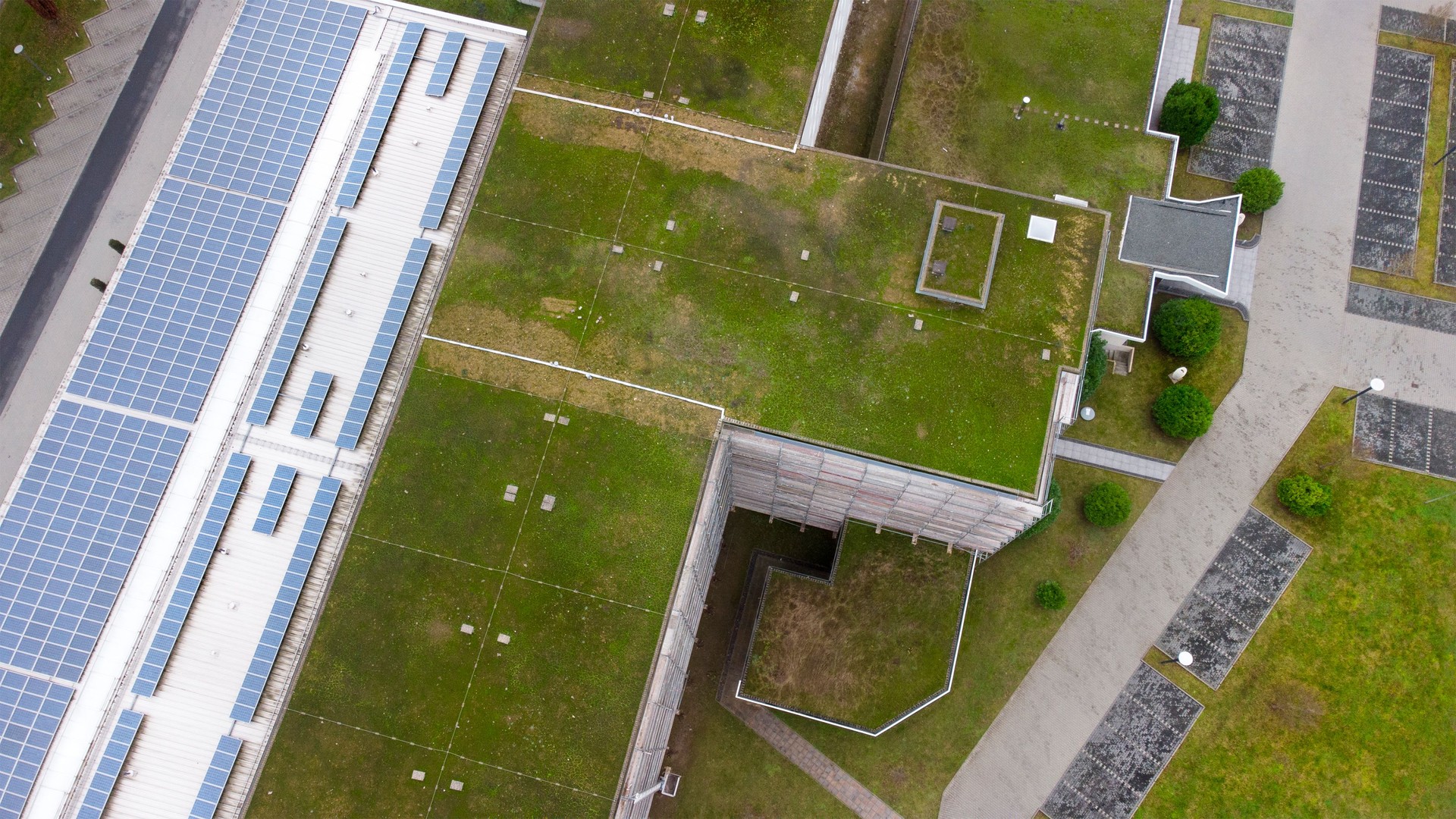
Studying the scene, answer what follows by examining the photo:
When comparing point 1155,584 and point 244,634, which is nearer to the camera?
point 244,634

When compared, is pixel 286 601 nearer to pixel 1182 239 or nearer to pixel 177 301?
pixel 177 301

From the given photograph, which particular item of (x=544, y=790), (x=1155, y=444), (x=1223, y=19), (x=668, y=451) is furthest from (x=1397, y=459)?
(x=544, y=790)

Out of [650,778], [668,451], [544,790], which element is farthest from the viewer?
[650,778]

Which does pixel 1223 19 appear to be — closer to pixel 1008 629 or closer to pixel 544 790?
pixel 1008 629

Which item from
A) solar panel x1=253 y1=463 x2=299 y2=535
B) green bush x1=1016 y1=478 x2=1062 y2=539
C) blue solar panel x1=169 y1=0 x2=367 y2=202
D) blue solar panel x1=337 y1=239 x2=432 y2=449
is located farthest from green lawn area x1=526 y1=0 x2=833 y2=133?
green bush x1=1016 y1=478 x2=1062 y2=539

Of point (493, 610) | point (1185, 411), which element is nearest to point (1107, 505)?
point (1185, 411)

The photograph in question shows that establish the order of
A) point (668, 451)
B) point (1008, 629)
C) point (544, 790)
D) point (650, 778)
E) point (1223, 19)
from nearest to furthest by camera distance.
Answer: point (544, 790)
point (668, 451)
point (650, 778)
point (1008, 629)
point (1223, 19)

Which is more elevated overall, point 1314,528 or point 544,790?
point 1314,528
